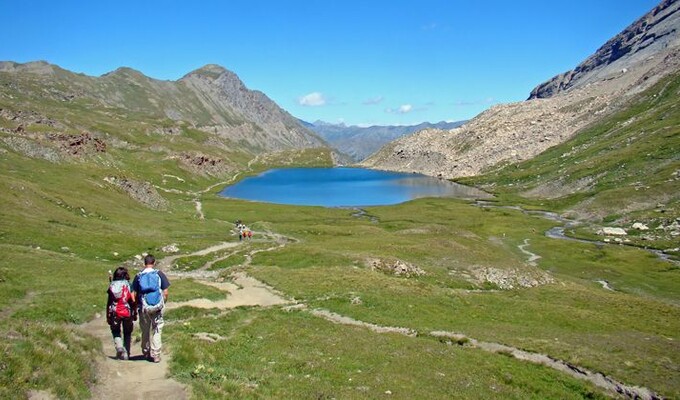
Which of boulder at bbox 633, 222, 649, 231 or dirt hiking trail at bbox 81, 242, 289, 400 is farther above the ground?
dirt hiking trail at bbox 81, 242, 289, 400

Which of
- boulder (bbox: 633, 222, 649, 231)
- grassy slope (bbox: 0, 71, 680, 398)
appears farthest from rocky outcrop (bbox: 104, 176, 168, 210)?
boulder (bbox: 633, 222, 649, 231)

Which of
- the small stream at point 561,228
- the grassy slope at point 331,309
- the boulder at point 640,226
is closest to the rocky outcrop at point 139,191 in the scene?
the grassy slope at point 331,309

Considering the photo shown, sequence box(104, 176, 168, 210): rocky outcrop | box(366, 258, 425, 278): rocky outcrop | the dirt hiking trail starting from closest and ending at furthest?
the dirt hiking trail < box(366, 258, 425, 278): rocky outcrop < box(104, 176, 168, 210): rocky outcrop

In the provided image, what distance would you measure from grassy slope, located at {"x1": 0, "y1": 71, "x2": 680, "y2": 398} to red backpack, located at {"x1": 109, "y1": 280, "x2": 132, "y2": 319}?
1.61 meters

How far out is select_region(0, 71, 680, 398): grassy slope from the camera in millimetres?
22266

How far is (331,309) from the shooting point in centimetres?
4231

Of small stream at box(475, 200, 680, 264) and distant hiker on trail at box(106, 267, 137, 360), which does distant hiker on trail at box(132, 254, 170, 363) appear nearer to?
distant hiker on trail at box(106, 267, 137, 360)

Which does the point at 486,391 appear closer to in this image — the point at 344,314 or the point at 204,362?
the point at 204,362

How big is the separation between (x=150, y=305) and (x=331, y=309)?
22095 millimetres

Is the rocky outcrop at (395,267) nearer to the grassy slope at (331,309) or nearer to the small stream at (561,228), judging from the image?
the grassy slope at (331,309)

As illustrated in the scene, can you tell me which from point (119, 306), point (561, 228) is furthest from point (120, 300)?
point (561, 228)

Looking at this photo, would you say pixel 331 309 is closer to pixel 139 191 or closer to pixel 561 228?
pixel 139 191

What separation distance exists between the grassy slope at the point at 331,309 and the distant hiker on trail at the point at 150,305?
1.22 m

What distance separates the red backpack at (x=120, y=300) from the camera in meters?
21.7
